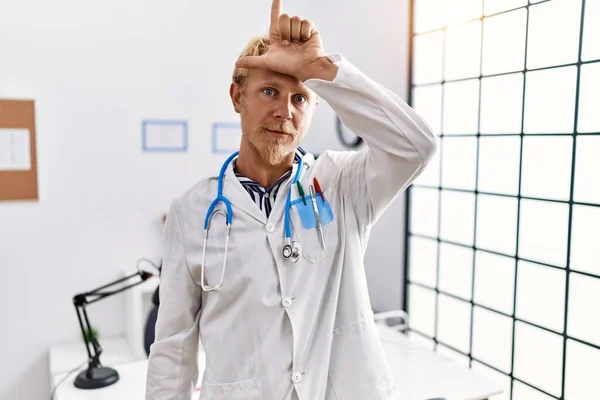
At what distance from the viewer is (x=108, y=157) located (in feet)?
8.50

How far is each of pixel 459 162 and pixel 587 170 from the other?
842 millimetres

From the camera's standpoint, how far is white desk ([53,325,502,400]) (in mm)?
1843

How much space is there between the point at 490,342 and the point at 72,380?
2.15 metres

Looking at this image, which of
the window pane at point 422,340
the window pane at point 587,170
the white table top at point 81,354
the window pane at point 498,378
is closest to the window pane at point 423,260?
the window pane at point 422,340

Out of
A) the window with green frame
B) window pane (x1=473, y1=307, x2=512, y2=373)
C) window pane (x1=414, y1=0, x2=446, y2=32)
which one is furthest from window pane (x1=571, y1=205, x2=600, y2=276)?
window pane (x1=414, y1=0, x2=446, y2=32)

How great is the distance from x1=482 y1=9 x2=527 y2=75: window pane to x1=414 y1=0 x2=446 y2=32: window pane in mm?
414

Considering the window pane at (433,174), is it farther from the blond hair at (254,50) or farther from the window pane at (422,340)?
the blond hair at (254,50)

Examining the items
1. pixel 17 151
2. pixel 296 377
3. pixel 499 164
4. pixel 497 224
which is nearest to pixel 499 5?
pixel 499 164

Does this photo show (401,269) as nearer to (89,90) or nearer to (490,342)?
(490,342)

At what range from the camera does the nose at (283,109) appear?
1.15 m

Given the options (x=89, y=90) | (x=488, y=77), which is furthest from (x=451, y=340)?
(x=89, y=90)

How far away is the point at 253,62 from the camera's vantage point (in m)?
1.09

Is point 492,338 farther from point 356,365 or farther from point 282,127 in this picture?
point 282,127

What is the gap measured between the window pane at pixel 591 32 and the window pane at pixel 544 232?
689 millimetres
